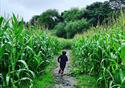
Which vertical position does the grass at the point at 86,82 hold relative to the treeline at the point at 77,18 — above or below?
below

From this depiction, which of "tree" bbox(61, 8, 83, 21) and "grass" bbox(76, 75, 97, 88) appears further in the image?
"tree" bbox(61, 8, 83, 21)

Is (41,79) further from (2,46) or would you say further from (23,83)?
(2,46)

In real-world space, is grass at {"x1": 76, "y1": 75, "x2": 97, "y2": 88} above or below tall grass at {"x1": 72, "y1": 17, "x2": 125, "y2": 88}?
below

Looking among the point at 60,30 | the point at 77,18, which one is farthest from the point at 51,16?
the point at 60,30

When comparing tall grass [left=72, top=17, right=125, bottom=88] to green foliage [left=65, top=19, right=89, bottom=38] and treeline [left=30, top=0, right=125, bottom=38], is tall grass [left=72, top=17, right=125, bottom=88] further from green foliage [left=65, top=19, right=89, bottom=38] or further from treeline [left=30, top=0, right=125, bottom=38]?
green foliage [left=65, top=19, right=89, bottom=38]

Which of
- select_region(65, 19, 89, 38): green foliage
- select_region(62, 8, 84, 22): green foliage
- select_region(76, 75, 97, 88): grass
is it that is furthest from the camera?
select_region(62, 8, 84, 22): green foliage

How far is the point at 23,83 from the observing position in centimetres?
727

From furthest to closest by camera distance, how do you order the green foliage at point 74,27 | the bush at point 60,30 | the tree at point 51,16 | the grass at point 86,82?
the tree at point 51,16, the bush at point 60,30, the green foliage at point 74,27, the grass at point 86,82

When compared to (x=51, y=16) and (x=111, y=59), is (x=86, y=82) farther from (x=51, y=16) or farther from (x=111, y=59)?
(x=51, y=16)

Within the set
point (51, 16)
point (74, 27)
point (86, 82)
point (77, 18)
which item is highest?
point (51, 16)

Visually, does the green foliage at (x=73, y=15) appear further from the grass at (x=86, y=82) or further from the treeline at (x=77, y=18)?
the grass at (x=86, y=82)

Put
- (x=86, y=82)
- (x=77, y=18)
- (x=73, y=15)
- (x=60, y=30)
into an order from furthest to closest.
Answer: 1. (x=73, y=15)
2. (x=77, y=18)
3. (x=60, y=30)
4. (x=86, y=82)

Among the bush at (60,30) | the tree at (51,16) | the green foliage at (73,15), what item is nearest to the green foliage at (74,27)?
the bush at (60,30)

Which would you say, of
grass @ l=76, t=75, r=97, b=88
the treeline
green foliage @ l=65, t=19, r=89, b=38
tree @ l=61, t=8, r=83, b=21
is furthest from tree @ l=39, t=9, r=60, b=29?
grass @ l=76, t=75, r=97, b=88
